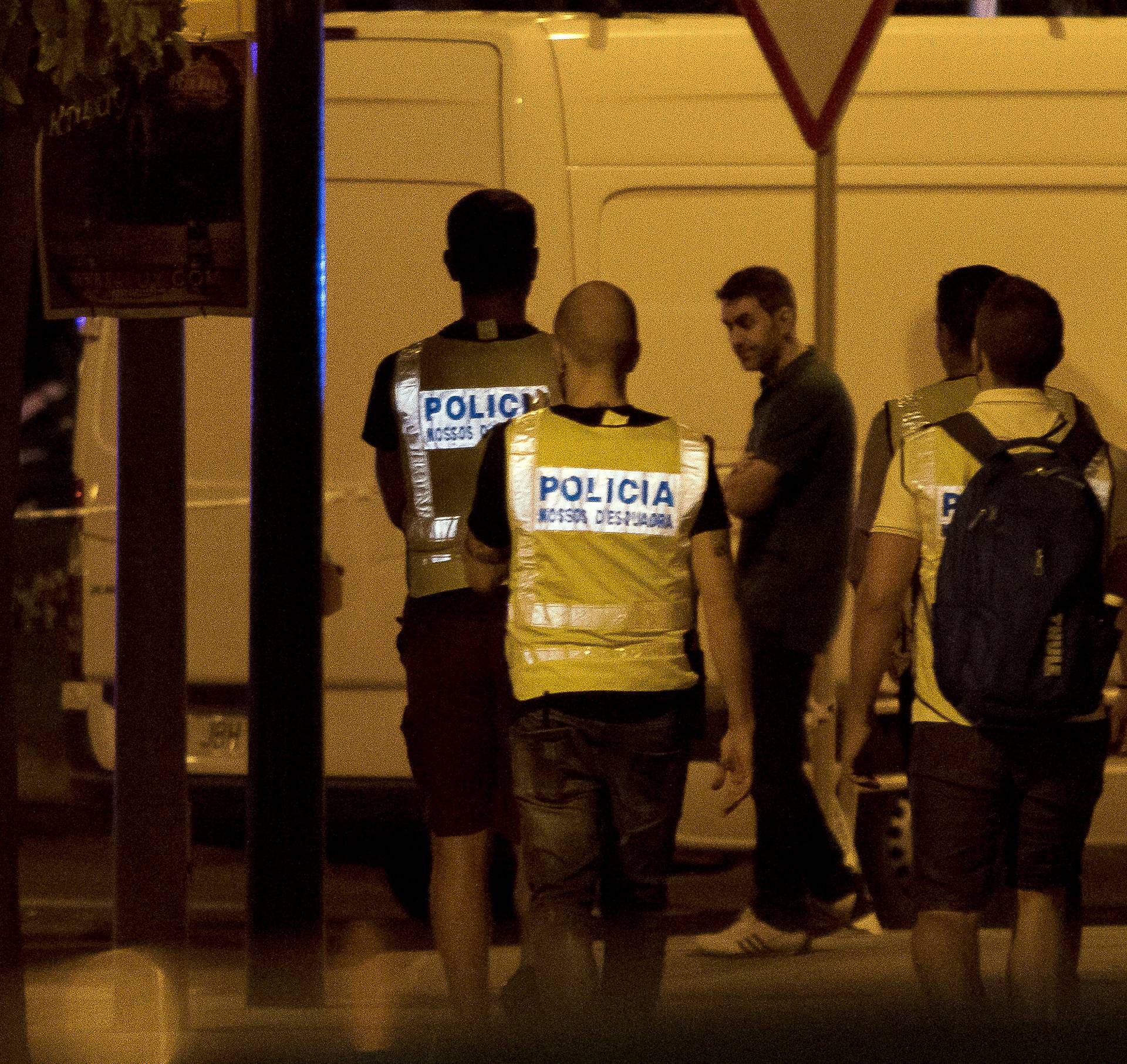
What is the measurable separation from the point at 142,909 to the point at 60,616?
480 cm

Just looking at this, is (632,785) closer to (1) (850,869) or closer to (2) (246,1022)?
(2) (246,1022)

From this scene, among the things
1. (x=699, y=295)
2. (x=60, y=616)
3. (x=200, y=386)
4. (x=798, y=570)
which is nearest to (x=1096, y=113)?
(x=699, y=295)

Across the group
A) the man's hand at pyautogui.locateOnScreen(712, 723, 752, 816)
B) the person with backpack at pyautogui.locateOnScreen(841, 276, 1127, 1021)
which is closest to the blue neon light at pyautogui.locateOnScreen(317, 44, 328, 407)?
the man's hand at pyautogui.locateOnScreen(712, 723, 752, 816)

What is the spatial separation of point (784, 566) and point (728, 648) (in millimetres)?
1473

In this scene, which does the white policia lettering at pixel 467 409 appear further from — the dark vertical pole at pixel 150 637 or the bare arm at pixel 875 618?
the bare arm at pixel 875 618

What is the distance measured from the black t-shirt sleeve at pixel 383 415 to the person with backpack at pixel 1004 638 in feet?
3.60

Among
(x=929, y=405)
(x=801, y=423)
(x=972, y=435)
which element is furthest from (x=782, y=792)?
(x=972, y=435)

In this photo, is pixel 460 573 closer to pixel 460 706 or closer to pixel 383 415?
pixel 460 706

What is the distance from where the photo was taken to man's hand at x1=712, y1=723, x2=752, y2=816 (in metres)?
4.32

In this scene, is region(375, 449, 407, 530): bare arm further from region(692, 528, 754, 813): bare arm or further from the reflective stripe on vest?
region(692, 528, 754, 813): bare arm

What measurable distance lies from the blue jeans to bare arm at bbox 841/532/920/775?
0.37m

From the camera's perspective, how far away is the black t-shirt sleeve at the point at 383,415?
15.3 feet

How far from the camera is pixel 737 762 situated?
4.32 metres

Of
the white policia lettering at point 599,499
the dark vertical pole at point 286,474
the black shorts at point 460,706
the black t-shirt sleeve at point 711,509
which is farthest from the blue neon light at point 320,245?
the black t-shirt sleeve at point 711,509
